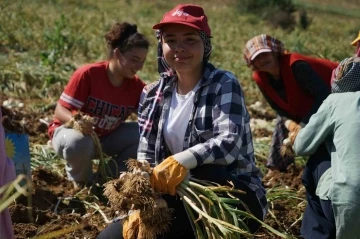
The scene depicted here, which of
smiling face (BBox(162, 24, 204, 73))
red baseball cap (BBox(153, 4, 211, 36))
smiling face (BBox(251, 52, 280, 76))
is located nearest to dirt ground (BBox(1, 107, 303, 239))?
smiling face (BBox(251, 52, 280, 76))

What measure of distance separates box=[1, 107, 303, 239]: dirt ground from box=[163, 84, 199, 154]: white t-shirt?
51cm

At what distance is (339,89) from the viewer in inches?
120

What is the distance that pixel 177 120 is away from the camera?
9.83 feet

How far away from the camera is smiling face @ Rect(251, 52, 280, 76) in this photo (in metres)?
4.33

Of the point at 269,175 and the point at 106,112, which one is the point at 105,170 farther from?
the point at 269,175

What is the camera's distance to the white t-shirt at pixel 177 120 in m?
2.98

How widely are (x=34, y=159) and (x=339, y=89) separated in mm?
2265

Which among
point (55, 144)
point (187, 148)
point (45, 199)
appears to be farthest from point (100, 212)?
point (187, 148)

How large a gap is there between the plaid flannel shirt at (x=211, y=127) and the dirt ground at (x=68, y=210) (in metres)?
0.50

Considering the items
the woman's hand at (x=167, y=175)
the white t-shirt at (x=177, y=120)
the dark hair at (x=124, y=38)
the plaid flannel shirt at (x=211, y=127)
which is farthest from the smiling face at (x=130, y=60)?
the woman's hand at (x=167, y=175)

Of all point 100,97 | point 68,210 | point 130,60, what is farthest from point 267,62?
point 68,210

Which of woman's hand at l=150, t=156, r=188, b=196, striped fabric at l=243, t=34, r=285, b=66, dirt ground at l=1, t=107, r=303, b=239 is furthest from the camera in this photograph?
striped fabric at l=243, t=34, r=285, b=66

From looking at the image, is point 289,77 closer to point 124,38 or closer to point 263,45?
point 263,45

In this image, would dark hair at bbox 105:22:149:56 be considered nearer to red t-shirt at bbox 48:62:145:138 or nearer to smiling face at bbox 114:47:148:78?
smiling face at bbox 114:47:148:78
